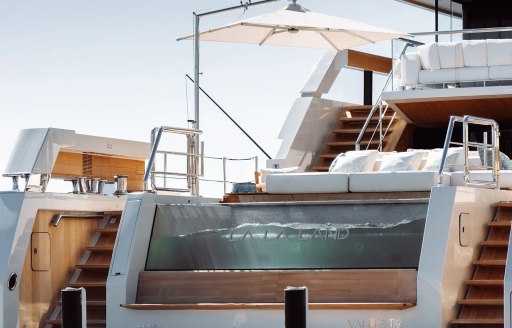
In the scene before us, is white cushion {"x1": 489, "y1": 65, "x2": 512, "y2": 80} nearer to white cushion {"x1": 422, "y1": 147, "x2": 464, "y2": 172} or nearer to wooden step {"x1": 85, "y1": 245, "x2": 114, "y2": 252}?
white cushion {"x1": 422, "y1": 147, "x2": 464, "y2": 172}

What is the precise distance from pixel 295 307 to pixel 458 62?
761cm

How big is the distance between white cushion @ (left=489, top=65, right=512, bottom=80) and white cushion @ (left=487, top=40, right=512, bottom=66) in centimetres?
5

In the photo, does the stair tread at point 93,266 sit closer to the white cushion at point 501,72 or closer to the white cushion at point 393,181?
the white cushion at point 393,181

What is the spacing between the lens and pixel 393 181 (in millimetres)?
10461

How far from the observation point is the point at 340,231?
9.79m

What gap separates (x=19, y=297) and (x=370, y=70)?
8.80 meters

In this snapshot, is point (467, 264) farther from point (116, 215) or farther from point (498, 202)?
point (116, 215)

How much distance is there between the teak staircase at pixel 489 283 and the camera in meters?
9.02

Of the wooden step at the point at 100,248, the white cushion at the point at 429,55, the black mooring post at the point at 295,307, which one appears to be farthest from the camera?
the white cushion at the point at 429,55

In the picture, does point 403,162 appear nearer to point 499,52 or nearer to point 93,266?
point 499,52

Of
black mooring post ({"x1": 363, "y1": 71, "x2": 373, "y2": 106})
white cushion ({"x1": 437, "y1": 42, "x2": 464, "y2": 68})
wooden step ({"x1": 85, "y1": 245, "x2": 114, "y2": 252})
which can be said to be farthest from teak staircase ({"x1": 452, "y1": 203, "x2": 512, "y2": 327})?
black mooring post ({"x1": 363, "y1": 71, "x2": 373, "y2": 106})

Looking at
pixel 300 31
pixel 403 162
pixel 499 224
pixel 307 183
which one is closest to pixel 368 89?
pixel 300 31

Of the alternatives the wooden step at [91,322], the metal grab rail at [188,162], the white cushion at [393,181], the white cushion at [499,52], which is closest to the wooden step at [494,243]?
the white cushion at [393,181]

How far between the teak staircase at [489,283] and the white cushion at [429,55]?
5100 mm
